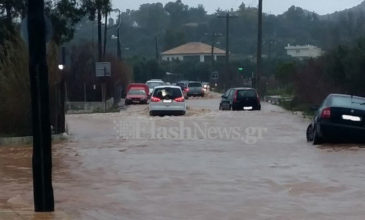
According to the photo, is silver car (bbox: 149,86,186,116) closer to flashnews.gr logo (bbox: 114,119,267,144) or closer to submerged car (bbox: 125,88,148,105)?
flashnews.gr logo (bbox: 114,119,267,144)

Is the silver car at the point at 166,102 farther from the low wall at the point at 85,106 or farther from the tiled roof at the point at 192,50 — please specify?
the tiled roof at the point at 192,50

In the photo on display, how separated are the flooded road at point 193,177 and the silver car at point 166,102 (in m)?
10.5

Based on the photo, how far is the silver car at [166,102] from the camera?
39.1 m

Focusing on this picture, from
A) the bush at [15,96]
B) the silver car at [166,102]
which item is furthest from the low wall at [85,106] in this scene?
the bush at [15,96]

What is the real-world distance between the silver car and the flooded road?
10.5 m

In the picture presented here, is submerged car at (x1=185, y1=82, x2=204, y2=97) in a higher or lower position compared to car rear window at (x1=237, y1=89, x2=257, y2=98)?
lower

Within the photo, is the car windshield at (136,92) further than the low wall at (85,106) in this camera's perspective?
Yes

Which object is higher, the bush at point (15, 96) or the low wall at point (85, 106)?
the bush at point (15, 96)

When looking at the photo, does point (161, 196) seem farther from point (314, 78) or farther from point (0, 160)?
point (314, 78)

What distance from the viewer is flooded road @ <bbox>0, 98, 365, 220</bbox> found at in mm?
12281

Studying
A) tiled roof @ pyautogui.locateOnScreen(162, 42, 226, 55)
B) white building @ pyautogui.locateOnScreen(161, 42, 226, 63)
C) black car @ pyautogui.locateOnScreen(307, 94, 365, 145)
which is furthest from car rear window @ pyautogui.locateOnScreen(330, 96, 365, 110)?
tiled roof @ pyautogui.locateOnScreen(162, 42, 226, 55)

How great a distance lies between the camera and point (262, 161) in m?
19.2

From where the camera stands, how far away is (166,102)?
3909 cm

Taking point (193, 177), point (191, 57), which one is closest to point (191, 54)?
point (191, 57)
